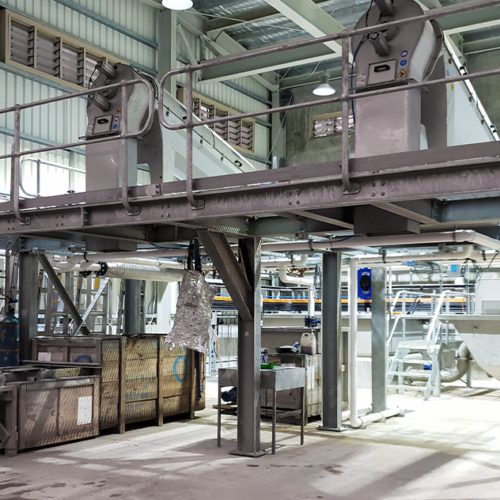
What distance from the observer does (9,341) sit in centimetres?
1110

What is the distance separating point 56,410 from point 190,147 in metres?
4.83

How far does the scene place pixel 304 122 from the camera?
881 inches

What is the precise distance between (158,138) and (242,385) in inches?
129

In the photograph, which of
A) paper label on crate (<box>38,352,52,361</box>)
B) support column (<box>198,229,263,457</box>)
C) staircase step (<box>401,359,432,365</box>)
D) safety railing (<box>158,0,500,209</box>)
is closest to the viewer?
safety railing (<box>158,0,500,209</box>)

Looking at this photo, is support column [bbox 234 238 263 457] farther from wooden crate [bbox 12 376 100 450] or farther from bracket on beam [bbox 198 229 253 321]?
wooden crate [bbox 12 376 100 450]

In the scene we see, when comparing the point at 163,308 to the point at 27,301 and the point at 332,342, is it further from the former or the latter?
the point at 332,342

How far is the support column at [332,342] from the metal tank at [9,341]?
16.3 ft

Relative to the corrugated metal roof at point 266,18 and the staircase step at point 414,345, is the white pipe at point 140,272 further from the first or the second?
the corrugated metal roof at point 266,18

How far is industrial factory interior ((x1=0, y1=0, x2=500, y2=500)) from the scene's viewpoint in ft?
19.0

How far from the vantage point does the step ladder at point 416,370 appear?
48.0 ft

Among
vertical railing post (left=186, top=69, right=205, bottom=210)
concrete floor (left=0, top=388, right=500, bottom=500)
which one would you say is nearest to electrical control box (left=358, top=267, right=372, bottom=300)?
concrete floor (left=0, top=388, right=500, bottom=500)

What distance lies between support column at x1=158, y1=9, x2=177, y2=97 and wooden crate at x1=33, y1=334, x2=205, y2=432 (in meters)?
8.57

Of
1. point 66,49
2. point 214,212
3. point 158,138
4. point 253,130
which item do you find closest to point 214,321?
point 253,130

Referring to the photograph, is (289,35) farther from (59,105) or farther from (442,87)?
(442,87)
